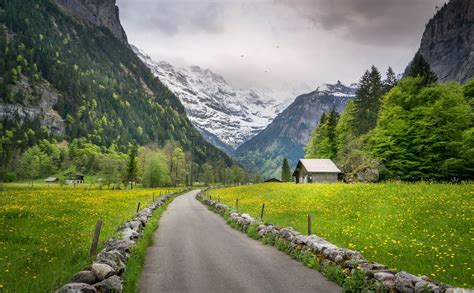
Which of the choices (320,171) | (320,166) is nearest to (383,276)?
(320,171)

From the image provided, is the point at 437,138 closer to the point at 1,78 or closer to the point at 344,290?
the point at 344,290

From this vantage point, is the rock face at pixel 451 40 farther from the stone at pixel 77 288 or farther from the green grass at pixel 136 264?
the stone at pixel 77 288

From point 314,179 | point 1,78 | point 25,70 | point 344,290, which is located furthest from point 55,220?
point 25,70

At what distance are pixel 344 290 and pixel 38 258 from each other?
36.1 ft

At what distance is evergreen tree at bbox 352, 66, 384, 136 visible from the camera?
228ft

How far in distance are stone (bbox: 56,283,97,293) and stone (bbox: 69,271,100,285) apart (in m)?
0.70

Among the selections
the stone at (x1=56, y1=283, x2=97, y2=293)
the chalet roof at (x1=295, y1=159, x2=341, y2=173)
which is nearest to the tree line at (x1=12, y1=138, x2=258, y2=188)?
the chalet roof at (x1=295, y1=159, x2=341, y2=173)

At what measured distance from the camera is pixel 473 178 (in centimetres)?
4138

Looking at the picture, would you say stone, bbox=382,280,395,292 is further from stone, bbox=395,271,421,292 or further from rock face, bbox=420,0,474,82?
rock face, bbox=420,0,474,82

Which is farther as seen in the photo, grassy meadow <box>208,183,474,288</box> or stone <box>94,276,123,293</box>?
grassy meadow <box>208,183,474,288</box>

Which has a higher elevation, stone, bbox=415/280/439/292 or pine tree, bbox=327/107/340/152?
pine tree, bbox=327/107/340/152

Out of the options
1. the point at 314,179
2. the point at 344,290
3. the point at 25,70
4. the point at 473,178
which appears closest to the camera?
the point at 344,290

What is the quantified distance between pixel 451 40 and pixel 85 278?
20701 centimetres

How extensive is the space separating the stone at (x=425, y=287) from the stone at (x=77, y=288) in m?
8.07
